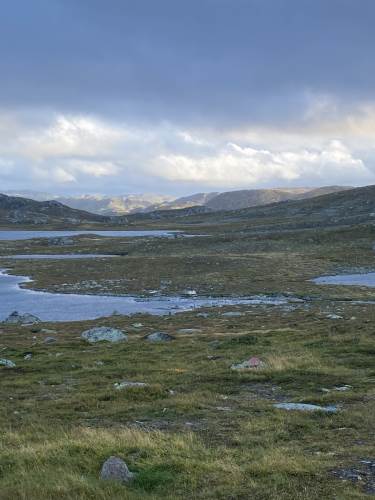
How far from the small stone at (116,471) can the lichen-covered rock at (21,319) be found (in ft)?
119

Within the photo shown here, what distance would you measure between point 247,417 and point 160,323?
89.9 ft

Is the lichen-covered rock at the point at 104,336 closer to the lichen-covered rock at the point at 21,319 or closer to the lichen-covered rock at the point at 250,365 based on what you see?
the lichen-covered rock at the point at 21,319

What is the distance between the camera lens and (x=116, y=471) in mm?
10828

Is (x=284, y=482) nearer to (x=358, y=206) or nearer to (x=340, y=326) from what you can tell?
(x=340, y=326)

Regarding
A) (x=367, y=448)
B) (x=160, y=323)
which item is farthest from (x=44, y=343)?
(x=367, y=448)

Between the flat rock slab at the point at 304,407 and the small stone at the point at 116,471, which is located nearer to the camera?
the small stone at the point at 116,471

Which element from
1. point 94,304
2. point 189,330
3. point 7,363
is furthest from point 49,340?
point 94,304

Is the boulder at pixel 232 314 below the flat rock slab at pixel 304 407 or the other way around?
below

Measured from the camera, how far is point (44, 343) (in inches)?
1364

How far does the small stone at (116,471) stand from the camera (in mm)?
10664

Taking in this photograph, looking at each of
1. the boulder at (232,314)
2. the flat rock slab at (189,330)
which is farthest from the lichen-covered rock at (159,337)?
the boulder at (232,314)

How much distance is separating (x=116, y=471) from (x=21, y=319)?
37.7 meters

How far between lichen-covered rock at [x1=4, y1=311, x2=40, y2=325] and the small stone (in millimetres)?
36277

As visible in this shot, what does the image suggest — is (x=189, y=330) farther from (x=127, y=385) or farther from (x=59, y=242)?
(x=59, y=242)
